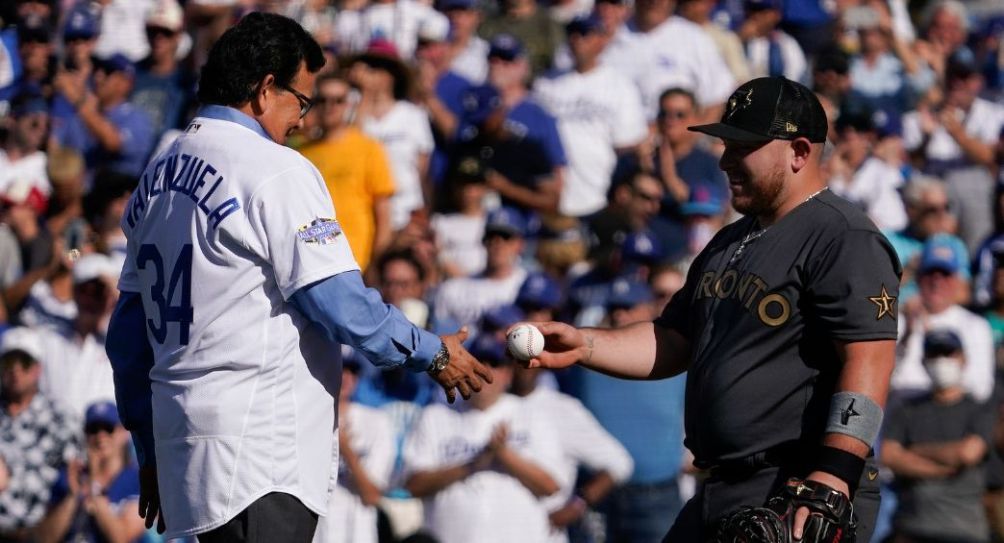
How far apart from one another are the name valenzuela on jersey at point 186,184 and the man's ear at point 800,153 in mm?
1778

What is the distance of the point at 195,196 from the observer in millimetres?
5152

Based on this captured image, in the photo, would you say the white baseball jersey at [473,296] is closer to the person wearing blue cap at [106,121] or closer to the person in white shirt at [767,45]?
the person wearing blue cap at [106,121]

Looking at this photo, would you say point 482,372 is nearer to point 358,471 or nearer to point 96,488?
point 358,471

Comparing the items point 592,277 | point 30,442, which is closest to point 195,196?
point 30,442

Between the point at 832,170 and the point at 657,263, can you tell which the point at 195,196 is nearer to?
the point at 657,263

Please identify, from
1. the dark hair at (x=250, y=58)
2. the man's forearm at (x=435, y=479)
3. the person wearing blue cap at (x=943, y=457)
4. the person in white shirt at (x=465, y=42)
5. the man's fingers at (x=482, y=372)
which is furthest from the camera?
the person in white shirt at (x=465, y=42)

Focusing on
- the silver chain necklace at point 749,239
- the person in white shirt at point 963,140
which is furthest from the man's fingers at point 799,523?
the person in white shirt at point 963,140

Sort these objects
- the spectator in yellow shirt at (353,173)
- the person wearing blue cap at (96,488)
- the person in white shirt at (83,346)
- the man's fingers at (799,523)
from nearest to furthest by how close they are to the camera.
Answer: the man's fingers at (799,523) → the person wearing blue cap at (96,488) → the person in white shirt at (83,346) → the spectator in yellow shirt at (353,173)

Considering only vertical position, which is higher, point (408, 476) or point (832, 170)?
point (832, 170)

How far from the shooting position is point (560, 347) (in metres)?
5.81

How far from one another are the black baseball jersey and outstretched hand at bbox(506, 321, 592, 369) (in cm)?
54

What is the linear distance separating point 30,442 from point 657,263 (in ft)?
13.2

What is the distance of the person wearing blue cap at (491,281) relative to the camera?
420 inches

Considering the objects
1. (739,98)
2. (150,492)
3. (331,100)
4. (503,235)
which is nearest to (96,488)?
(331,100)
